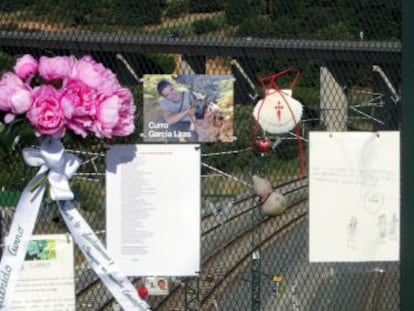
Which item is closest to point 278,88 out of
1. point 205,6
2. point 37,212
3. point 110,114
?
point 205,6

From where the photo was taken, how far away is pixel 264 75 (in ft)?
17.7

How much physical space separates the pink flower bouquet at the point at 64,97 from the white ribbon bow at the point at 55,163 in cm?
7

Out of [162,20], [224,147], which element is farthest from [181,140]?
[162,20]

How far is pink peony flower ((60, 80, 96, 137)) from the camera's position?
4.56 meters

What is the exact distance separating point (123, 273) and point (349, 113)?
1.46 meters

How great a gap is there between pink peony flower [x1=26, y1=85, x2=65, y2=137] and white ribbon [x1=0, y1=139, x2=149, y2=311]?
0.38ft

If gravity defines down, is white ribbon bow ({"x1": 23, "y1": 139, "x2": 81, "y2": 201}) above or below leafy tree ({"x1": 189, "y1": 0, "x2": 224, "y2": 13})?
below

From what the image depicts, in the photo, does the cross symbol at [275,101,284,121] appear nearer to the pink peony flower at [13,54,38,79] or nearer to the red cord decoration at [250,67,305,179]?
the red cord decoration at [250,67,305,179]

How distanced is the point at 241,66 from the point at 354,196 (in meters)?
0.89

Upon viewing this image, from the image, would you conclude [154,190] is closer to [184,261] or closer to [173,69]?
[184,261]

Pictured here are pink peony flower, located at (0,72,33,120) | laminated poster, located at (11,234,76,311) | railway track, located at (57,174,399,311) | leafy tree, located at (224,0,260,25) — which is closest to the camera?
pink peony flower, located at (0,72,33,120)

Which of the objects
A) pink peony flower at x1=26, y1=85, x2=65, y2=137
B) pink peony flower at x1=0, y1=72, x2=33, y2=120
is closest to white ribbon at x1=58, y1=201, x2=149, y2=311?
pink peony flower at x1=26, y1=85, x2=65, y2=137

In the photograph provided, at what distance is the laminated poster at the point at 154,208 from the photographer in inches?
195

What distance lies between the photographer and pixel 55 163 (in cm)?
470
